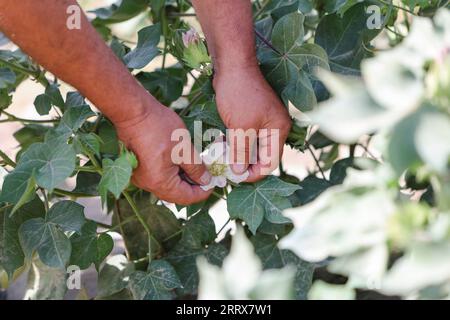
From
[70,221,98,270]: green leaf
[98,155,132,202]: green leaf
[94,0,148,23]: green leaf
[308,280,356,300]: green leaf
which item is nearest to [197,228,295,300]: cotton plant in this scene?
[308,280,356,300]: green leaf

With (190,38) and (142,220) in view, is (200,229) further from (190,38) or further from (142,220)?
(190,38)

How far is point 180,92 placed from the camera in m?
1.48

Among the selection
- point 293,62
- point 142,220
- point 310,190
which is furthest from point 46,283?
point 293,62

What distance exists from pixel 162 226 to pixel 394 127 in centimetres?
96

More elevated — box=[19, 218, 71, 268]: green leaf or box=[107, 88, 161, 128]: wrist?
box=[107, 88, 161, 128]: wrist

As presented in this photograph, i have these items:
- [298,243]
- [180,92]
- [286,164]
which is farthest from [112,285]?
[286,164]

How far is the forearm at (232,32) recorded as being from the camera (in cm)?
120

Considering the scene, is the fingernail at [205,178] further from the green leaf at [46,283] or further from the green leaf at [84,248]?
the green leaf at [46,283]

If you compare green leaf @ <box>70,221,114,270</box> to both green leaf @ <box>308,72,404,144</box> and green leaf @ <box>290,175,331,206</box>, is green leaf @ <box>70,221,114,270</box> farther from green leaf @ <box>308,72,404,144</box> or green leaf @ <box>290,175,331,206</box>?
green leaf @ <box>308,72,404,144</box>

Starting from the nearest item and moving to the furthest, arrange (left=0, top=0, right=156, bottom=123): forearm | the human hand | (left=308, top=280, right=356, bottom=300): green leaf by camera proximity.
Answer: (left=308, top=280, right=356, bottom=300): green leaf, (left=0, top=0, right=156, bottom=123): forearm, the human hand

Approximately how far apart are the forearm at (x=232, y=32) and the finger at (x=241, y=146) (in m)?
0.10

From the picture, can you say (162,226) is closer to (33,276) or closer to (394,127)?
(33,276)

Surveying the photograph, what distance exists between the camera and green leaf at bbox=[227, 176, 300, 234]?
119 cm

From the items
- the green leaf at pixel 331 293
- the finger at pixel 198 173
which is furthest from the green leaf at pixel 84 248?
the green leaf at pixel 331 293
